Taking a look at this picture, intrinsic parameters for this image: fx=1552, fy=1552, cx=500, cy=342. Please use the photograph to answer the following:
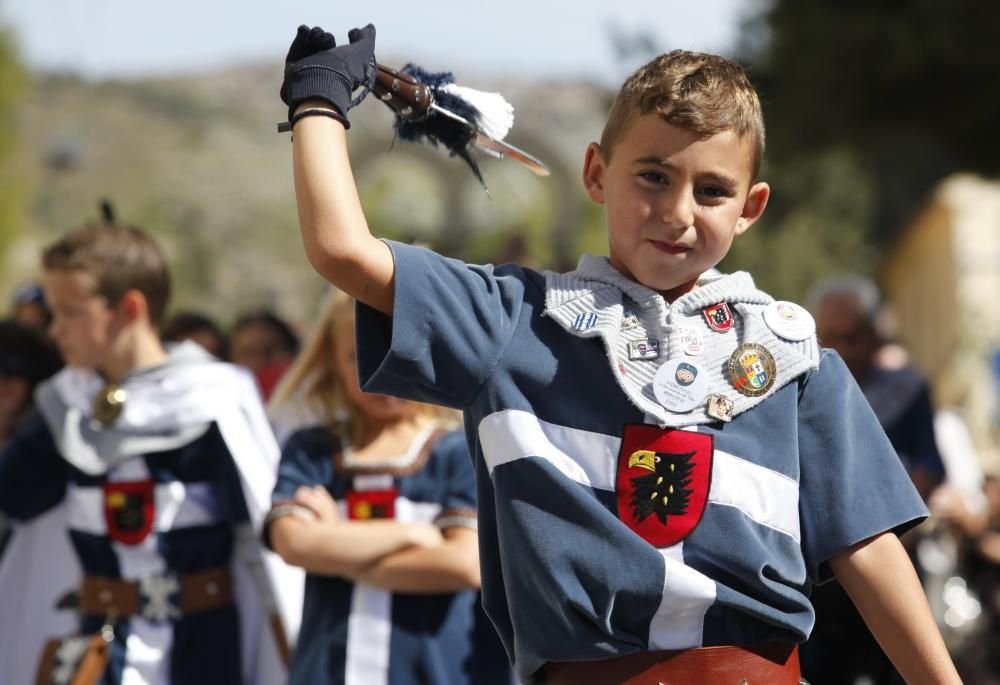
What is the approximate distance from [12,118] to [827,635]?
35.9m

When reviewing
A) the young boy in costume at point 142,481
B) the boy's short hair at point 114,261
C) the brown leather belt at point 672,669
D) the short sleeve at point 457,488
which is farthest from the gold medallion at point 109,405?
the brown leather belt at point 672,669

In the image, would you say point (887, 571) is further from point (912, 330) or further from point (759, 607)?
point (912, 330)

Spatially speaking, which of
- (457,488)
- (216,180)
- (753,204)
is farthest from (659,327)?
(216,180)

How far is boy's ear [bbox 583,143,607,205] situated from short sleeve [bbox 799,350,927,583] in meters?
0.45

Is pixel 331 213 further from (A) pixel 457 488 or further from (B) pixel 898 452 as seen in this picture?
(B) pixel 898 452

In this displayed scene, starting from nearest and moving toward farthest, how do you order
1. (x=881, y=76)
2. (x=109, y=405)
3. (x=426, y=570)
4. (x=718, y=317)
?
(x=718, y=317) < (x=426, y=570) < (x=109, y=405) < (x=881, y=76)

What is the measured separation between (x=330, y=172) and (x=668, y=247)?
1.74ft

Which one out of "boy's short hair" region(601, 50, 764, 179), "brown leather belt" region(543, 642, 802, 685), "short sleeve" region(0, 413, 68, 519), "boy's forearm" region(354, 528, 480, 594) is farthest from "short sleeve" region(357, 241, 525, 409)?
"short sleeve" region(0, 413, 68, 519)

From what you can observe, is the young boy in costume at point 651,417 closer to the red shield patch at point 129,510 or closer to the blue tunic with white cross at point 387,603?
the blue tunic with white cross at point 387,603

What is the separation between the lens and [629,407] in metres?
2.36

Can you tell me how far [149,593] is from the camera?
4.21 m

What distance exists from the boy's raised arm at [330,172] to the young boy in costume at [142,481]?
7.12ft

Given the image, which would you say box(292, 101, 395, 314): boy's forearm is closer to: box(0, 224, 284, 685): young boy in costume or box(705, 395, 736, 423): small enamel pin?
box(705, 395, 736, 423): small enamel pin

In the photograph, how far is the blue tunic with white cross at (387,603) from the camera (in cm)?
386
